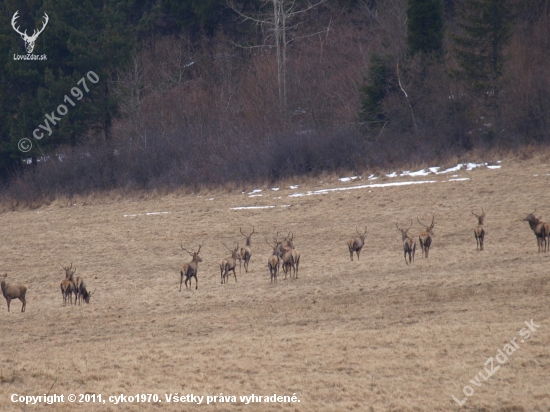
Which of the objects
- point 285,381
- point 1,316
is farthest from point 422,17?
point 285,381

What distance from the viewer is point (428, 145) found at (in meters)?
40.4

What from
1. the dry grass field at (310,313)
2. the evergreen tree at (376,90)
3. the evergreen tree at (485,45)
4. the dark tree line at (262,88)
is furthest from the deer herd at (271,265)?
the evergreen tree at (376,90)

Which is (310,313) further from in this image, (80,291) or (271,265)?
(80,291)

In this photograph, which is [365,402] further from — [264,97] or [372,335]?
[264,97]

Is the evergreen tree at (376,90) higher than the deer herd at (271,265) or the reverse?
higher

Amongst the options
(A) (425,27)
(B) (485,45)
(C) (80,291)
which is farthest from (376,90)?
(C) (80,291)

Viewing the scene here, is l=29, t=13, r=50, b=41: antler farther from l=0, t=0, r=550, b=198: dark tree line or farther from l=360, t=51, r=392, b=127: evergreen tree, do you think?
l=360, t=51, r=392, b=127: evergreen tree

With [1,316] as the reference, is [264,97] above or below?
above

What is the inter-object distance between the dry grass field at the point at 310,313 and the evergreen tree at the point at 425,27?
14518 mm

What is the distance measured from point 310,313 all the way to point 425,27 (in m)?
30.8

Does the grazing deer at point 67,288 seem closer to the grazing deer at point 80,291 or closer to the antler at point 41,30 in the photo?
the grazing deer at point 80,291

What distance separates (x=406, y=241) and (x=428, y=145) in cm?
2089

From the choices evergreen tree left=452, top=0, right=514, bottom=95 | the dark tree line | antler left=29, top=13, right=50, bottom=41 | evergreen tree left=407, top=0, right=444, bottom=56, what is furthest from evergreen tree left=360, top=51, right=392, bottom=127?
antler left=29, top=13, right=50, bottom=41

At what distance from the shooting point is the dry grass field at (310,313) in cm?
1180
